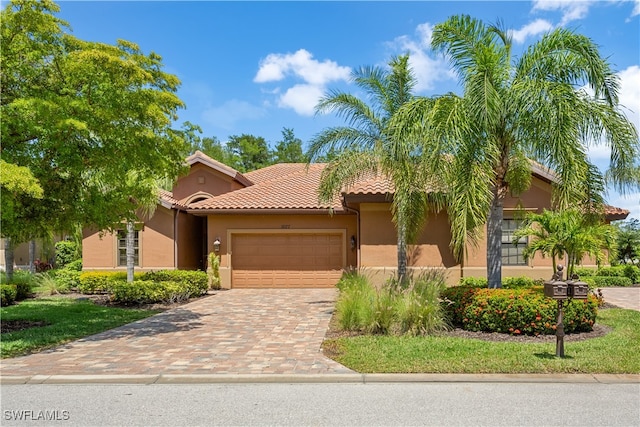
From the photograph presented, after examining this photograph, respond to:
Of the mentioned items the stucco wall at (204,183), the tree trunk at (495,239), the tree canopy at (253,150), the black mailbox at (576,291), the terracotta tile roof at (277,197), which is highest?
the tree canopy at (253,150)

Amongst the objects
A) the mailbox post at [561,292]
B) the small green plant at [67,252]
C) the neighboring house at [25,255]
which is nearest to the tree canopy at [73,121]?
the mailbox post at [561,292]

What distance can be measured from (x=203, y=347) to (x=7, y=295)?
947cm

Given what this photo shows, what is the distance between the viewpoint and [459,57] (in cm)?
981

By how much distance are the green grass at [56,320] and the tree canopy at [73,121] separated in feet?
6.78

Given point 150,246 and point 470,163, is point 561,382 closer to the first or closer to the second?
point 470,163

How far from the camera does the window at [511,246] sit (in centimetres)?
1716

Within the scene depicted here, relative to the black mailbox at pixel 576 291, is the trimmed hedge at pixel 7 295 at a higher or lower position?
lower

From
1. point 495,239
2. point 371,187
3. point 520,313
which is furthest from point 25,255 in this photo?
point 520,313

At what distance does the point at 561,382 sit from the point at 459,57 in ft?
21.2

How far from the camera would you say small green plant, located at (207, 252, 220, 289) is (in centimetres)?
1839

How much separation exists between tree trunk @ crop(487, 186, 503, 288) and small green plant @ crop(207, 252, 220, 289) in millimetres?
11113

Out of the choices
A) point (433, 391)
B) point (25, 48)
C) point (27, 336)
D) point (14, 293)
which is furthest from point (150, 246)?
point (433, 391)

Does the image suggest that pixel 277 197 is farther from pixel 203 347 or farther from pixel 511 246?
pixel 203 347

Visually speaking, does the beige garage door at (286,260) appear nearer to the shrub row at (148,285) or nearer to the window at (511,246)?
the shrub row at (148,285)
